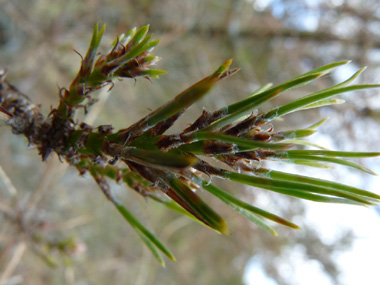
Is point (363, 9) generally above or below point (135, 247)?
above

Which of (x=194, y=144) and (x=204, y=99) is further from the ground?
(x=204, y=99)

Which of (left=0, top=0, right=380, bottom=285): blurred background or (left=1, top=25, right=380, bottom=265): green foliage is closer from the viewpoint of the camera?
(left=1, top=25, right=380, bottom=265): green foliage

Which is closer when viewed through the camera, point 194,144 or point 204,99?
point 194,144

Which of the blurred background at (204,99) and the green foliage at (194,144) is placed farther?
the blurred background at (204,99)

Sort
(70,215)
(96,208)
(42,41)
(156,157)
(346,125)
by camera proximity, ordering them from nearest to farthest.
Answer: (156,157), (42,41), (346,125), (70,215), (96,208)

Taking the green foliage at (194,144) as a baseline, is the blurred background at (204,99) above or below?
above

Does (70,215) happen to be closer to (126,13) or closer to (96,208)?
(96,208)

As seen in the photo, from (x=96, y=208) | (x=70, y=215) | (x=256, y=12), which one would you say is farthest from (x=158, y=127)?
(x=256, y=12)

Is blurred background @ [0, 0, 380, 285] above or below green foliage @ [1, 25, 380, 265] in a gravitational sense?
above
